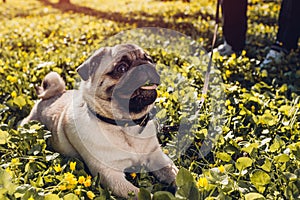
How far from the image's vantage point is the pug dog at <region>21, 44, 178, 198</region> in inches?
108

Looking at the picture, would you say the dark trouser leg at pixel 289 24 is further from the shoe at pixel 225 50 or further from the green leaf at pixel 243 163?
the green leaf at pixel 243 163

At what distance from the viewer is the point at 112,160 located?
9.21ft

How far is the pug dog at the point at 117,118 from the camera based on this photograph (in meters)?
2.74

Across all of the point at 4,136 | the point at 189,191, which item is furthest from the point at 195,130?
the point at 4,136

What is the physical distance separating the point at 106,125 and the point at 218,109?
1231mm

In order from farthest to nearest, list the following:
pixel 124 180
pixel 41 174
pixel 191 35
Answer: pixel 191 35, pixel 41 174, pixel 124 180

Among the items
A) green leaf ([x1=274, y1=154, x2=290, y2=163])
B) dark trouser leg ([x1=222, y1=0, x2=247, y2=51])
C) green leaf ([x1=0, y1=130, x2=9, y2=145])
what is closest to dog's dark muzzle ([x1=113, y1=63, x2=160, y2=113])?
green leaf ([x1=274, y1=154, x2=290, y2=163])

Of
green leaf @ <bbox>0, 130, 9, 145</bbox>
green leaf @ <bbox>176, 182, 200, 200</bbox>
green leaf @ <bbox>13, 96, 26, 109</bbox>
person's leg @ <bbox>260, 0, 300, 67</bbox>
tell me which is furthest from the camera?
person's leg @ <bbox>260, 0, 300, 67</bbox>

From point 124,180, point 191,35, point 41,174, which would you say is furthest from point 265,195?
point 191,35

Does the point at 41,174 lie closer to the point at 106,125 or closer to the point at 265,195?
the point at 106,125

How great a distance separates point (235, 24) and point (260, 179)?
11.0 ft

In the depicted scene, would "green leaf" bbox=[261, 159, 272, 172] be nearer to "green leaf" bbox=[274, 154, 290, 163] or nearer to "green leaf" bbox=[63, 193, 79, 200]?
"green leaf" bbox=[274, 154, 290, 163]

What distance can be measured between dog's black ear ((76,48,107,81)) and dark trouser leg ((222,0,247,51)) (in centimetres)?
312

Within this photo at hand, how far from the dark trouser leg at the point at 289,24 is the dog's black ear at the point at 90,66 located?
319 cm
